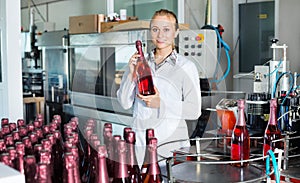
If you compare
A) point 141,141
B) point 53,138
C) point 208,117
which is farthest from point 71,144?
point 208,117

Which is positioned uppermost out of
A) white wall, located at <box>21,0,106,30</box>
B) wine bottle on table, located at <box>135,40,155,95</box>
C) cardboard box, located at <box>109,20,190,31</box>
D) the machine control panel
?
white wall, located at <box>21,0,106,30</box>

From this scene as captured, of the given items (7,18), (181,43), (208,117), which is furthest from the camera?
(181,43)

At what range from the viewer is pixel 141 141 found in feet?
5.55

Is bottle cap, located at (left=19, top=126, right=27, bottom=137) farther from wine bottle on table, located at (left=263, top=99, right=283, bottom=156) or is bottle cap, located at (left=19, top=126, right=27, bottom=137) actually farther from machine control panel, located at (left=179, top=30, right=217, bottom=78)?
machine control panel, located at (left=179, top=30, right=217, bottom=78)

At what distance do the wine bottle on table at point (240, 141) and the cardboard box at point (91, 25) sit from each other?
2.09m

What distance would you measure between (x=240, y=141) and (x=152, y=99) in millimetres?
601

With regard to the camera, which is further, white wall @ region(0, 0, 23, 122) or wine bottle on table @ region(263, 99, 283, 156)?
white wall @ region(0, 0, 23, 122)

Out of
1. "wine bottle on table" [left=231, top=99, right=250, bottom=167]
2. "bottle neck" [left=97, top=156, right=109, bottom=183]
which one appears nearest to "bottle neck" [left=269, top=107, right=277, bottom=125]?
"wine bottle on table" [left=231, top=99, right=250, bottom=167]

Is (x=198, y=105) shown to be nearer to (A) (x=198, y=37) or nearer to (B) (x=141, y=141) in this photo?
(B) (x=141, y=141)

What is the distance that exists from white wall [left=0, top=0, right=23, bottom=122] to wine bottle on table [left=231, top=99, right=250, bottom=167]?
1672mm

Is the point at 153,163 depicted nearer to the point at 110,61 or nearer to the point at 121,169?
the point at 121,169

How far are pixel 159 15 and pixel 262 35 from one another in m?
1.83

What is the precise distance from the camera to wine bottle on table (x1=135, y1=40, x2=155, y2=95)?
5.15 ft

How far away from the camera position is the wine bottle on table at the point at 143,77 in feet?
5.15
